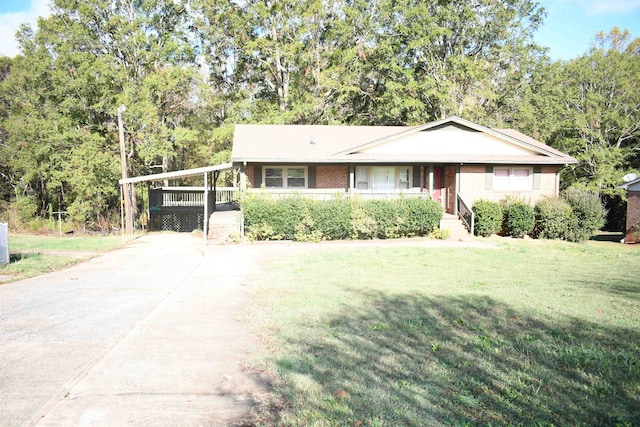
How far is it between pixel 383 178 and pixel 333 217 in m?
5.82

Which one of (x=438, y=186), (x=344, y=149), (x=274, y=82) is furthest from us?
(x=274, y=82)

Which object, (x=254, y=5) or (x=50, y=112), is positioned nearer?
(x=50, y=112)

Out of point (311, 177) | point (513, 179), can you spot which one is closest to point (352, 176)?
point (311, 177)

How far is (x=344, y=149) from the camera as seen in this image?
73.5ft

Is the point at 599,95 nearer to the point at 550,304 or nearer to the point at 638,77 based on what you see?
the point at 638,77

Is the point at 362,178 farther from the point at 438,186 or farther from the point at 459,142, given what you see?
the point at 459,142

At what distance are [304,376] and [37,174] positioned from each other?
3202 cm

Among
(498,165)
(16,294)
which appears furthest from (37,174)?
(498,165)

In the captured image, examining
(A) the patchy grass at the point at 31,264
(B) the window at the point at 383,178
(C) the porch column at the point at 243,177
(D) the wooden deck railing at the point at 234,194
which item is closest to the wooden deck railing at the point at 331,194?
(D) the wooden deck railing at the point at 234,194

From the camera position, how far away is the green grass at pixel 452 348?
3898mm

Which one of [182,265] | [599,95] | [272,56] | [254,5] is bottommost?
[182,265]

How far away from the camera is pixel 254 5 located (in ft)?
102

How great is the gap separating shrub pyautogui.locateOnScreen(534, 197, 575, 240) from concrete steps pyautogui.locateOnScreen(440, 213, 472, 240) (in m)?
3.23

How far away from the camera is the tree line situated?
28.3 metres
